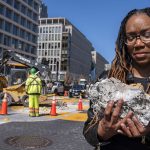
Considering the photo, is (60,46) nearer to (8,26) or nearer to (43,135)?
(8,26)

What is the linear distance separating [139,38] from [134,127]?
0.52 m

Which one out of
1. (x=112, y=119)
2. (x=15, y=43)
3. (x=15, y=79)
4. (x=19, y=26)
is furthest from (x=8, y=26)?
(x=112, y=119)

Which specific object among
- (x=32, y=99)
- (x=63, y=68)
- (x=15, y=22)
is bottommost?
(x=32, y=99)

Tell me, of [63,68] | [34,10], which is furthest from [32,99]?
[63,68]

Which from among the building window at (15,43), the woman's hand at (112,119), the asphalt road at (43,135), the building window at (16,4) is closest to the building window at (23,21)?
the building window at (16,4)

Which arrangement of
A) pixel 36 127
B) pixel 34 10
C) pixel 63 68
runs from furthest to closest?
1. pixel 63 68
2. pixel 34 10
3. pixel 36 127

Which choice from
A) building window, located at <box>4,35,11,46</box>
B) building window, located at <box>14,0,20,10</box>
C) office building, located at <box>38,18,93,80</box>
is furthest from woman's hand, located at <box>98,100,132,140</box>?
office building, located at <box>38,18,93,80</box>

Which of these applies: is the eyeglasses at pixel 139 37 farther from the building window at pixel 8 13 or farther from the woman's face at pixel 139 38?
the building window at pixel 8 13

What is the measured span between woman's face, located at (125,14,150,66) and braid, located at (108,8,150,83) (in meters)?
0.05

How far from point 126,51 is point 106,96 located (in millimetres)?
463

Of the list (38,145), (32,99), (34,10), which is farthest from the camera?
(34,10)

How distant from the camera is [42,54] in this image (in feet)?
445

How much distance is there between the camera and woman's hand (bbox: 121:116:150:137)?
5.04 ft

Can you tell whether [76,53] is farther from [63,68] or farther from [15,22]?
[15,22]
